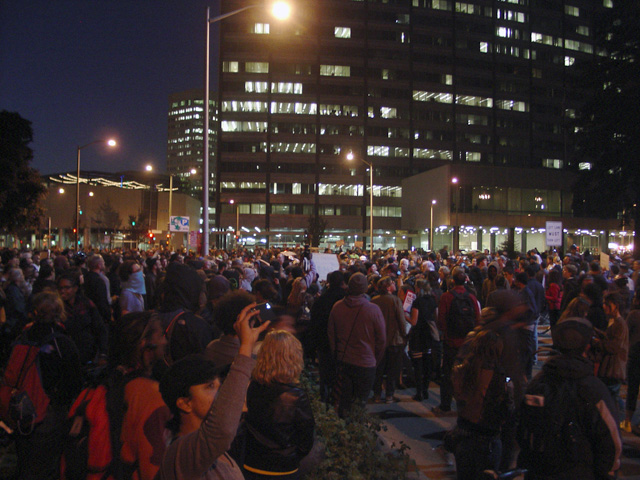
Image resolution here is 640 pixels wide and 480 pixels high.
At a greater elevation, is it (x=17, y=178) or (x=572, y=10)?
(x=572, y=10)

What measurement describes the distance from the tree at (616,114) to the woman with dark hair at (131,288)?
40083mm

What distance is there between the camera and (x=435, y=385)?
873 centimetres

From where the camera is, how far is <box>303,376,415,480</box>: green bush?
3701 mm

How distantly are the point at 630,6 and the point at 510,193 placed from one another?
24.1m

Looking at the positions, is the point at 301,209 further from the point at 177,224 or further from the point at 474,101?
the point at 177,224

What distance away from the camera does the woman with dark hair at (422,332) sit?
7746 mm

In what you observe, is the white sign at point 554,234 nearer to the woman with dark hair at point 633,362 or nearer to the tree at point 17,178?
the woman with dark hair at point 633,362

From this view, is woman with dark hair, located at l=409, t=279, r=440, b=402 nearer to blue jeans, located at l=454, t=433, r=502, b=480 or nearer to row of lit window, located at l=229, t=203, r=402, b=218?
blue jeans, located at l=454, t=433, r=502, b=480

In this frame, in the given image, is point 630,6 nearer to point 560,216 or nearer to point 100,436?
point 560,216

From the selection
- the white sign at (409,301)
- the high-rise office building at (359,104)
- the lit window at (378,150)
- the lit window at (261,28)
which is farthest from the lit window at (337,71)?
the white sign at (409,301)

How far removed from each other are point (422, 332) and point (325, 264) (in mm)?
6859

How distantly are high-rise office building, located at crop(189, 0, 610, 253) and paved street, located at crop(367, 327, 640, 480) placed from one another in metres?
68.0

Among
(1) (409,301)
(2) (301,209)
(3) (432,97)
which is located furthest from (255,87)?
(1) (409,301)

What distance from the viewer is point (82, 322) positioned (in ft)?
19.3
